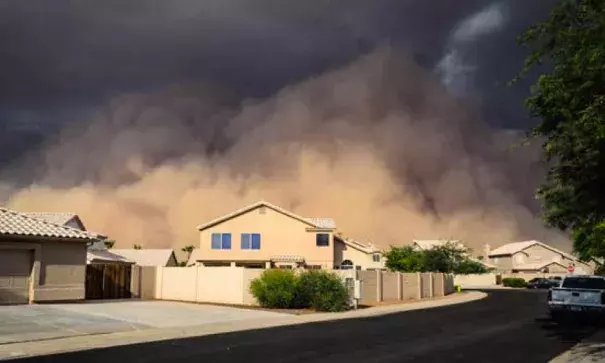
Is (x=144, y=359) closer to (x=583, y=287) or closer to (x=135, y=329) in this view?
(x=135, y=329)

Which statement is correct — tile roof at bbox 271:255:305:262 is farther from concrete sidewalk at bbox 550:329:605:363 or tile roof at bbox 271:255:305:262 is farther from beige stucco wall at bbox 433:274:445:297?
concrete sidewalk at bbox 550:329:605:363

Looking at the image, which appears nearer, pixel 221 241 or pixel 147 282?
pixel 147 282

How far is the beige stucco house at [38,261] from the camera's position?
2794cm

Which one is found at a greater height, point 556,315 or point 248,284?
point 248,284

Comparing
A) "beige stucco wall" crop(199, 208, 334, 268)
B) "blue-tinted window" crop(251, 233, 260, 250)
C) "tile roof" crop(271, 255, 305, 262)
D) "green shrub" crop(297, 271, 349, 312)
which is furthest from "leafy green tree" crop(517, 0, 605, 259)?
"blue-tinted window" crop(251, 233, 260, 250)

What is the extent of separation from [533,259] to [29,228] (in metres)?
103

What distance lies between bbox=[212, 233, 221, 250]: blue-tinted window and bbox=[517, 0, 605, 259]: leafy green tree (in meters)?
57.4

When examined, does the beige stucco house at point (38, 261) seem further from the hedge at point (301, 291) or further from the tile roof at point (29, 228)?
the hedge at point (301, 291)

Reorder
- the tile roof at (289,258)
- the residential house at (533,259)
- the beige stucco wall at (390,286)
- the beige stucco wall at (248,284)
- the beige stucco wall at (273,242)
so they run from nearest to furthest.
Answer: the beige stucco wall at (248,284) < the beige stucco wall at (390,286) < the tile roof at (289,258) < the beige stucco wall at (273,242) < the residential house at (533,259)

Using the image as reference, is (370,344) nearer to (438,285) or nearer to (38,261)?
(38,261)

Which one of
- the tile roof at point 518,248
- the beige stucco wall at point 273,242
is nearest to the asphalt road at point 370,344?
the beige stucco wall at point 273,242

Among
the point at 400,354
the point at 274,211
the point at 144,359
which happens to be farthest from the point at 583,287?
the point at 274,211

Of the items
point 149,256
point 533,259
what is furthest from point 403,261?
point 533,259

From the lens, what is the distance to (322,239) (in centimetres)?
7200
